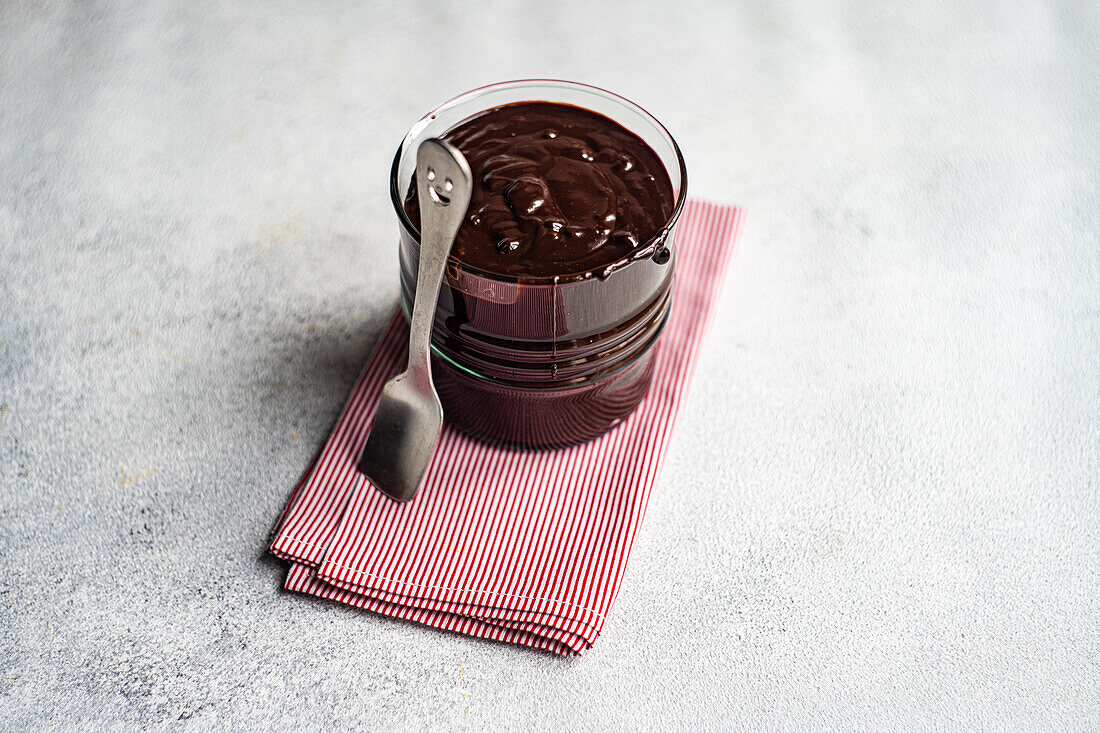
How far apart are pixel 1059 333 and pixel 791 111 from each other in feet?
1.81

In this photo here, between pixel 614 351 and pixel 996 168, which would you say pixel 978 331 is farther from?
pixel 614 351

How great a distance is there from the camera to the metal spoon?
86 centimetres

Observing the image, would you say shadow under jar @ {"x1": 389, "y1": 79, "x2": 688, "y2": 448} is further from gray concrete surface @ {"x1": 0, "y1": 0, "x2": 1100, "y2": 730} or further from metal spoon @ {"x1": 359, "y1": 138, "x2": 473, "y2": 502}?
gray concrete surface @ {"x1": 0, "y1": 0, "x2": 1100, "y2": 730}

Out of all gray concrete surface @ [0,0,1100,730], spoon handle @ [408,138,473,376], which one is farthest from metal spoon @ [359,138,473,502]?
gray concrete surface @ [0,0,1100,730]

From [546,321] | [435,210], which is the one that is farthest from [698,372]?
[435,210]

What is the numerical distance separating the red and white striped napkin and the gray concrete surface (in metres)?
0.04

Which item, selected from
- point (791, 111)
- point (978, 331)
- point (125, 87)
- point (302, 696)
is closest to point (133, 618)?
point (302, 696)

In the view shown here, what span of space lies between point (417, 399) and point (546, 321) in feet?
0.63

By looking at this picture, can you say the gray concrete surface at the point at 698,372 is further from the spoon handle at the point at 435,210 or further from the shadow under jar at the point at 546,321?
the spoon handle at the point at 435,210

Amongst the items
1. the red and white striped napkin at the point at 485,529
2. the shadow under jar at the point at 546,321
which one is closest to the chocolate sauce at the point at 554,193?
the shadow under jar at the point at 546,321

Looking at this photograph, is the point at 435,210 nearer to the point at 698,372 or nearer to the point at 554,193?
the point at 554,193

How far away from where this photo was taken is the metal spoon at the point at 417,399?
860 millimetres

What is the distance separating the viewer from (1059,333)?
4.13 ft

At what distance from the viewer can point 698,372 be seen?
1.21m
